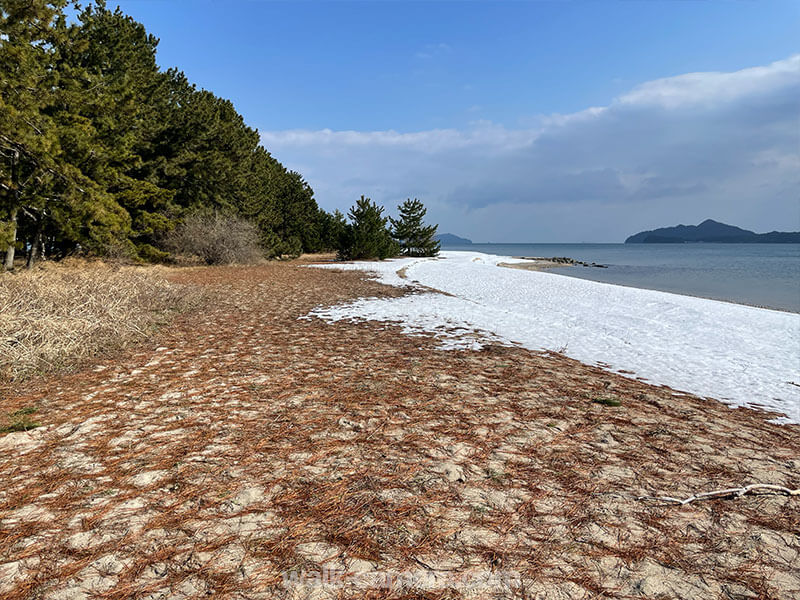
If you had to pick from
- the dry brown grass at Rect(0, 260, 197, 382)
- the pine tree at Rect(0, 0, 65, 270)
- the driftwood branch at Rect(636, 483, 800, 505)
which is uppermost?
the pine tree at Rect(0, 0, 65, 270)

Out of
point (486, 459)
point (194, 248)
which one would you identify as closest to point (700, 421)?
point (486, 459)

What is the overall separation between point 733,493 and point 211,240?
29263 mm

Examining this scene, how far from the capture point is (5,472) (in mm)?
3111

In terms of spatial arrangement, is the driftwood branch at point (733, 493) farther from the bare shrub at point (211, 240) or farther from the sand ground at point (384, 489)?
the bare shrub at point (211, 240)

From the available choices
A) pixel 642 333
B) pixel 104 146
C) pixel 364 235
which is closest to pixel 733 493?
pixel 642 333

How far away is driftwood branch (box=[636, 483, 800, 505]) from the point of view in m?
2.84

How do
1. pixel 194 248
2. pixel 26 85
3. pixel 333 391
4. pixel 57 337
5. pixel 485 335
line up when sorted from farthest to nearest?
pixel 194 248, pixel 26 85, pixel 485 335, pixel 57 337, pixel 333 391

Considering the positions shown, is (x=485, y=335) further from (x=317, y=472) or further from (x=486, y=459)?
(x=317, y=472)

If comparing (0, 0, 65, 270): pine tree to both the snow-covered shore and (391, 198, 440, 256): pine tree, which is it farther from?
(391, 198, 440, 256): pine tree

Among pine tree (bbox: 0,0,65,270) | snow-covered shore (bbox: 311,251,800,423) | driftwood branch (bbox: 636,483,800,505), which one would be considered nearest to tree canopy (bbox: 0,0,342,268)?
pine tree (bbox: 0,0,65,270)

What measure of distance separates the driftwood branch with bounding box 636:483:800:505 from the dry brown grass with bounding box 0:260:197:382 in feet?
23.2

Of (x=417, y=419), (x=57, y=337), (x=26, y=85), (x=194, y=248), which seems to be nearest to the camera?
(x=417, y=419)

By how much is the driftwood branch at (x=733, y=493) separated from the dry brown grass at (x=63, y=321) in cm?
709

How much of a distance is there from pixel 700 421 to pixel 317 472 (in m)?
4.04
